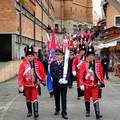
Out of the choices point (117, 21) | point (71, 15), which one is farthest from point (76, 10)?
point (117, 21)

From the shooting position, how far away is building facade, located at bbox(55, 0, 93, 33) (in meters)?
116

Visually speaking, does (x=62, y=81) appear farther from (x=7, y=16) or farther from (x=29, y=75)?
(x=7, y=16)

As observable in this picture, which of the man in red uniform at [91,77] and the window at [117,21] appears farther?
the window at [117,21]

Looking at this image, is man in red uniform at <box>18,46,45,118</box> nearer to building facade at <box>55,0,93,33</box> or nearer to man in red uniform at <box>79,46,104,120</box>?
man in red uniform at <box>79,46,104,120</box>

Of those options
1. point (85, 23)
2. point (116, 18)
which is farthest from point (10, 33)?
point (85, 23)

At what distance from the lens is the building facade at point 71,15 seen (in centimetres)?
11593

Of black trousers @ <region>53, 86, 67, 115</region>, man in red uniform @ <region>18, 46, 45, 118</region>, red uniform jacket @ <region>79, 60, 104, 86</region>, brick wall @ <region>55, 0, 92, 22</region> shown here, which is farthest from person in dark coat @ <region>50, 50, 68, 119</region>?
brick wall @ <region>55, 0, 92, 22</region>

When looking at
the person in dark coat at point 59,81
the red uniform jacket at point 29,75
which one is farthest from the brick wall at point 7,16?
the red uniform jacket at point 29,75

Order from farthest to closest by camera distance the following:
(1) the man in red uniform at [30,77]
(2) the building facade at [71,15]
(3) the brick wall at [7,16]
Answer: (2) the building facade at [71,15] → (3) the brick wall at [7,16] → (1) the man in red uniform at [30,77]

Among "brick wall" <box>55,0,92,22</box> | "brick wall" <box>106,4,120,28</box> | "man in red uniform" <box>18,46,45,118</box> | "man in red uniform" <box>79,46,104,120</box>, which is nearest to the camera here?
"man in red uniform" <box>79,46,104,120</box>

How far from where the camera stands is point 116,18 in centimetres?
5162

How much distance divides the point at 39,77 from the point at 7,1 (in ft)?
89.9

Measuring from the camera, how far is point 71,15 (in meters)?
119

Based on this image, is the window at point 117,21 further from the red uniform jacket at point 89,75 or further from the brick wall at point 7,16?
the red uniform jacket at point 89,75
